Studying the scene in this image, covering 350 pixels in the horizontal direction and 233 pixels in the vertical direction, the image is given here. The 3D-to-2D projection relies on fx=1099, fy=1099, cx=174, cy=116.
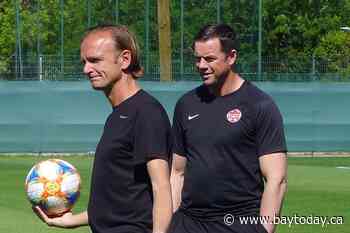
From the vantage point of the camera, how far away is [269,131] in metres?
6.25

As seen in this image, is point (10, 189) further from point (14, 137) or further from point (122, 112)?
point (122, 112)

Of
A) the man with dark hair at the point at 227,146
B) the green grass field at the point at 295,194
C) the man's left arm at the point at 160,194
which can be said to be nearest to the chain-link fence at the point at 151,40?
A: the green grass field at the point at 295,194

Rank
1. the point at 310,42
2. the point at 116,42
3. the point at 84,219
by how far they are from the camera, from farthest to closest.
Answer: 1. the point at 310,42
2. the point at 84,219
3. the point at 116,42

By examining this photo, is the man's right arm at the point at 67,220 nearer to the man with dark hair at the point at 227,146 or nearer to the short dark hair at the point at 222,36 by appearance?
the man with dark hair at the point at 227,146

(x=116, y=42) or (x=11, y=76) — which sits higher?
(x=116, y=42)

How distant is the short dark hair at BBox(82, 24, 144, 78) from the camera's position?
532 cm

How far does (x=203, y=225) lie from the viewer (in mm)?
6426

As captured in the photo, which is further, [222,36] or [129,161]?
[222,36]

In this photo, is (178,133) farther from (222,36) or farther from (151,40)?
(151,40)

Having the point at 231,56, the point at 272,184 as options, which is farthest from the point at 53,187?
the point at 231,56

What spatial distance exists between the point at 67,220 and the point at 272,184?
1195mm

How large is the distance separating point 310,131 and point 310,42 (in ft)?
129

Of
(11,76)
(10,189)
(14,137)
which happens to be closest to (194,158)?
(10,189)

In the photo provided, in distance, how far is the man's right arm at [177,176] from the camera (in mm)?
6578
